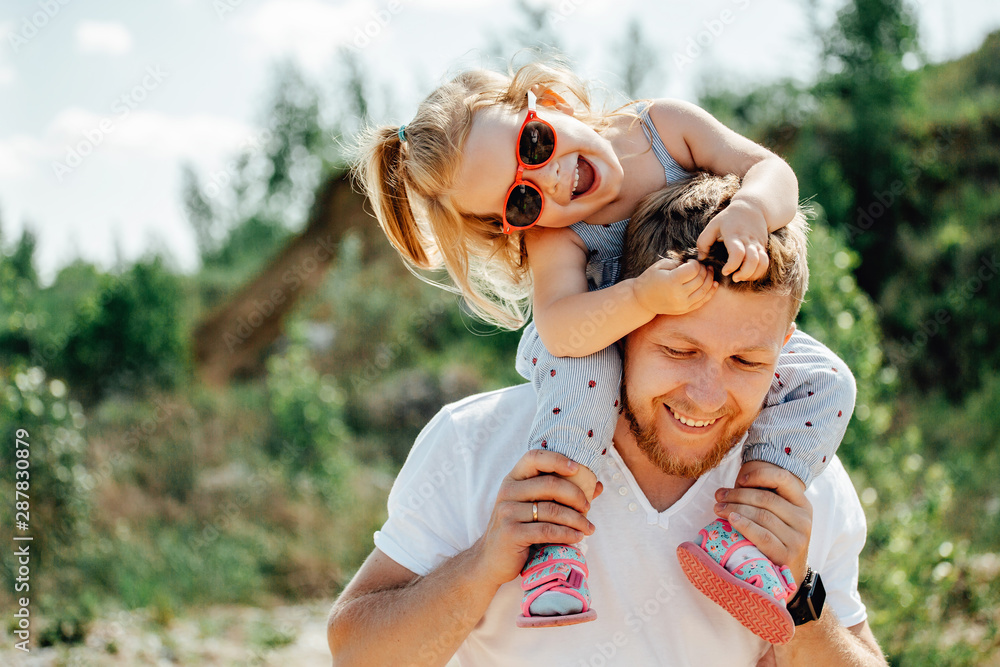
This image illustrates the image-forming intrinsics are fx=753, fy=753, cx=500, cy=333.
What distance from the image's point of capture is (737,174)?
6.23 feet

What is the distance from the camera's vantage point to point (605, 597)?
5.58ft

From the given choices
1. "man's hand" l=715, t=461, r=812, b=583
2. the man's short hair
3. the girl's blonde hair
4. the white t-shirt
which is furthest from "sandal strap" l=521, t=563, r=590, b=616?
the girl's blonde hair

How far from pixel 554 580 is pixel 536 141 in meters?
1.11

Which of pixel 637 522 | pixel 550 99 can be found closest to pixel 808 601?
pixel 637 522

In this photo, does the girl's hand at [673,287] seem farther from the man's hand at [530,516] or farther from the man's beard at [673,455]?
the man's hand at [530,516]

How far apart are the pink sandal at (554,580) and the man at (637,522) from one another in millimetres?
42

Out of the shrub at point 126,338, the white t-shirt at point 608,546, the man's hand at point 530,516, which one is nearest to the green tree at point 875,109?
the shrub at point 126,338

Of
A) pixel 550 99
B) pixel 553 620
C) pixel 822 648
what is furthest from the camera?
pixel 550 99

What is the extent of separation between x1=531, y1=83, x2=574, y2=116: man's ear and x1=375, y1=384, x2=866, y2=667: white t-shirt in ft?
2.82

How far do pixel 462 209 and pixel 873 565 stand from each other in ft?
10.3

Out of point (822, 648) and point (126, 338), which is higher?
point (822, 648)

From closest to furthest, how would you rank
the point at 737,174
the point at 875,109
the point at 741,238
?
the point at 741,238 < the point at 737,174 < the point at 875,109

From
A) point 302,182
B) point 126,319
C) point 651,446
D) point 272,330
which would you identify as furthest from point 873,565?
point 302,182

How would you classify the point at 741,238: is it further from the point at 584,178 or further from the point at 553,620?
the point at 553,620
